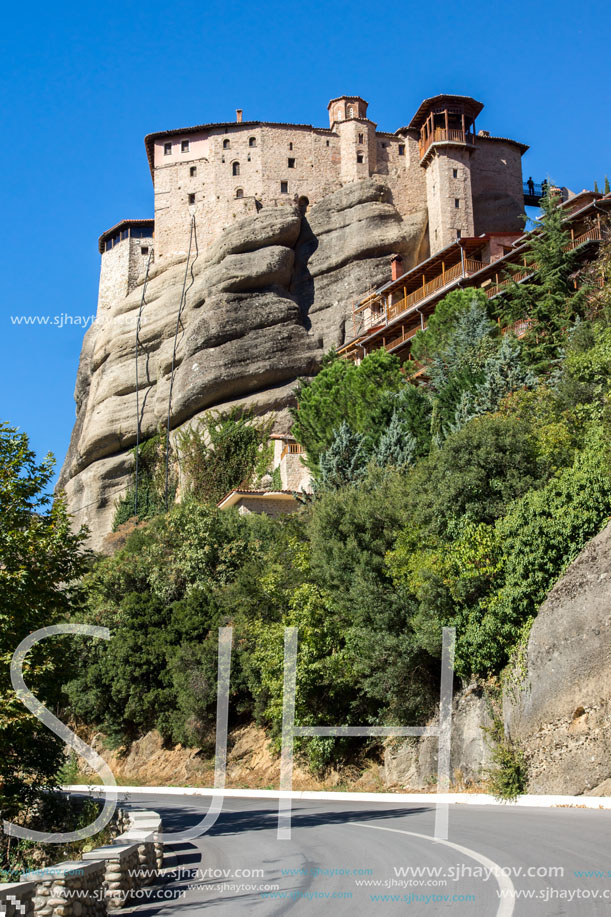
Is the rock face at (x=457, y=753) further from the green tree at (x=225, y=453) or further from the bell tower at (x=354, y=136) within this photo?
the bell tower at (x=354, y=136)

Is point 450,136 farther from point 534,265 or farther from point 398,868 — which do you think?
point 398,868

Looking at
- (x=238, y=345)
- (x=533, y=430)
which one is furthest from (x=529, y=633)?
(x=238, y=345)

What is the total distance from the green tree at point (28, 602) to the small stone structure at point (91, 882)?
3219 mm

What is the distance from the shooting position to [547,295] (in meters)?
41.3

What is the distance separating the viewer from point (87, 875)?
8719mm

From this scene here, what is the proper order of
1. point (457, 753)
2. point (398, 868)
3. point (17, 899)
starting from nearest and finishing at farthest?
point (17, 899)
point (398, 868)
point (457, 753)

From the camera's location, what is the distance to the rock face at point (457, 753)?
20.9m

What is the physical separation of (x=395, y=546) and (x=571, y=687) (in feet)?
23.9

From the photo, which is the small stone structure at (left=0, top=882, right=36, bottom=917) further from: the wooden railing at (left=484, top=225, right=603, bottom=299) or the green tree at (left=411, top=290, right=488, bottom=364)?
the wooden railing at (left=484, top=225, right=603, bottom=299)

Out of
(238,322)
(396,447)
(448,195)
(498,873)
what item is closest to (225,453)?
(238,322)

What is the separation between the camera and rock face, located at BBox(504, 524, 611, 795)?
17188mm

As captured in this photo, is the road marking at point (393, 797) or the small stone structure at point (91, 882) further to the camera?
the road marking at point (393, 797)

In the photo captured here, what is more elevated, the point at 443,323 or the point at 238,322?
the point at 238,322

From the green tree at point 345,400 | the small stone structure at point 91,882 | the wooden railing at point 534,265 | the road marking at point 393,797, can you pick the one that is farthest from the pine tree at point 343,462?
the small stone structure at point 91,882
